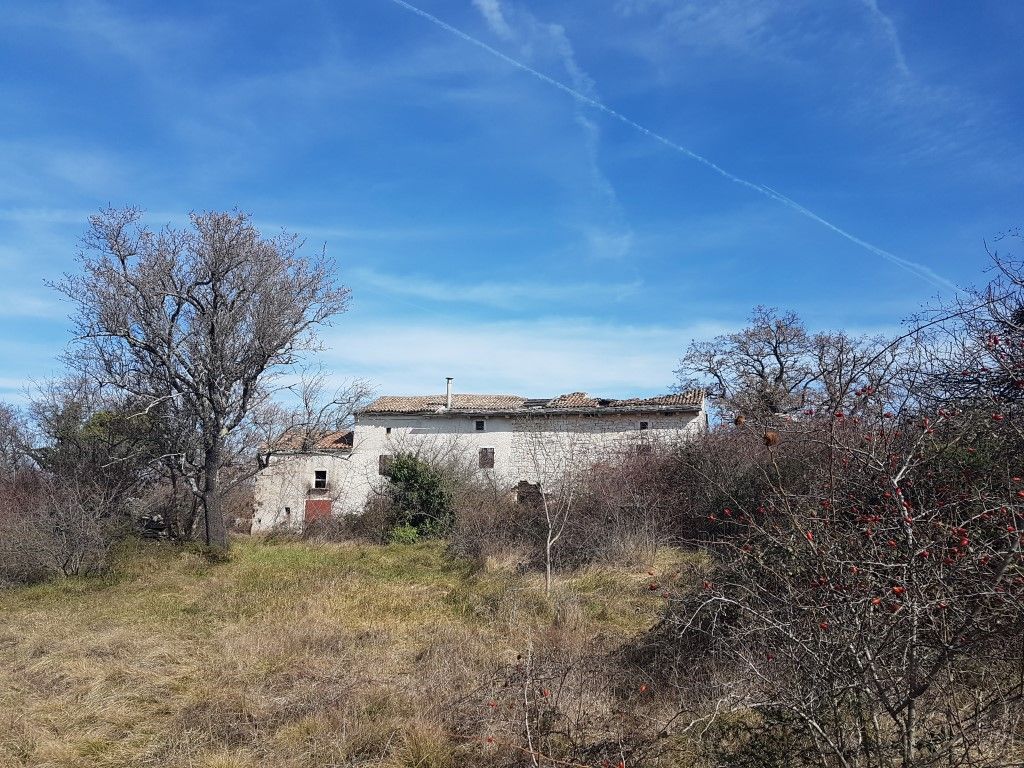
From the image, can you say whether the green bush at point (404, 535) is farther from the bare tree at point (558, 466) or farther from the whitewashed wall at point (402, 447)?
the whitewashed wall at point (402, 447)

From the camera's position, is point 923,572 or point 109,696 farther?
point 109,696

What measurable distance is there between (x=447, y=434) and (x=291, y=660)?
21.5 m

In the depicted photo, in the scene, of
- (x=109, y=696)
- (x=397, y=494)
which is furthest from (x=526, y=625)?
(x=397, y=494)

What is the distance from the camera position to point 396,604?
32.1 feet

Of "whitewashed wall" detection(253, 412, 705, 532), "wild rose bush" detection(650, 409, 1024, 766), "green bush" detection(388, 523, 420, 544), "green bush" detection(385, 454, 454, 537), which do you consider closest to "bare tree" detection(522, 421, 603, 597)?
"whitewashed wall" detection(253, 412, 705, 532)

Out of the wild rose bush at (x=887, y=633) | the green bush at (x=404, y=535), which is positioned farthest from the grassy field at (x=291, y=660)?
the green bush at (x=404, y=535)

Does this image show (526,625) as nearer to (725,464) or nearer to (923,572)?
(923,572)

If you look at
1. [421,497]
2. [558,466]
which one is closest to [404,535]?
[421,497]

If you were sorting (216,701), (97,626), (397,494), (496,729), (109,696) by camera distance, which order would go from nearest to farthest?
(496,729)
(216,701)
(109,696)
(97,626)
(397,494)

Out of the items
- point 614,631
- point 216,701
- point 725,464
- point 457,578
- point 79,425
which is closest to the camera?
point 216,701

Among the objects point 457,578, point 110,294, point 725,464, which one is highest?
point 110,294

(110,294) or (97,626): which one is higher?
(110,294)

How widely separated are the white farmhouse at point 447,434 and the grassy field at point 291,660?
42.1 feet

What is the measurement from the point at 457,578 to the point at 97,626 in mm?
5345
